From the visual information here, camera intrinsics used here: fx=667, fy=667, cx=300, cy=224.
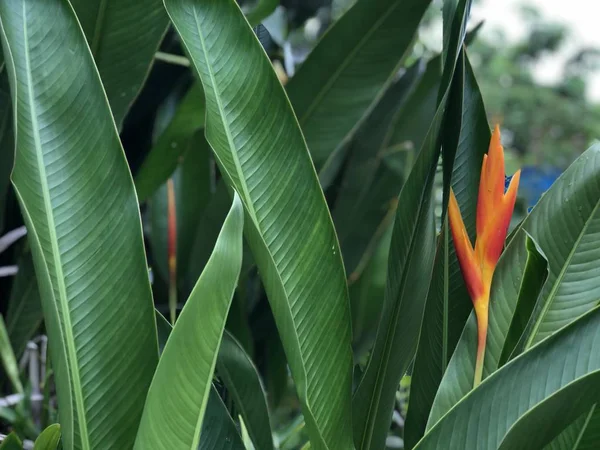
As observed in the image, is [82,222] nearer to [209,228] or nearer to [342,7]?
[209,228]

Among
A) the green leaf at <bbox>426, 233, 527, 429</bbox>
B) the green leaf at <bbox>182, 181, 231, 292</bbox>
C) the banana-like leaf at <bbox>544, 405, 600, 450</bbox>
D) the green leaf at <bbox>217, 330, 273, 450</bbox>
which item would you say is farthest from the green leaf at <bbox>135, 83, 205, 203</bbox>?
the banana-like leaf at <bbox>544, 405, 600, 450</bbox>

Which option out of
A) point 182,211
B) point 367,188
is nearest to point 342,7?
point 367,188

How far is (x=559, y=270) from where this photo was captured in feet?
1.69

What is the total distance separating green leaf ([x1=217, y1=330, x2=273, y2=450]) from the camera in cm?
55

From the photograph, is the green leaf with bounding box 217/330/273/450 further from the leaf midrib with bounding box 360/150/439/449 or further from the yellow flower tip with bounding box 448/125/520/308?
the yellow flower tip with bounding box 448/125/520/308

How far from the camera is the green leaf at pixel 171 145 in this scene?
2.65 feet

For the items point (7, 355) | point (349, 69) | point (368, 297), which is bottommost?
point (368, 297)

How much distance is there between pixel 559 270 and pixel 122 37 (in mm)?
452

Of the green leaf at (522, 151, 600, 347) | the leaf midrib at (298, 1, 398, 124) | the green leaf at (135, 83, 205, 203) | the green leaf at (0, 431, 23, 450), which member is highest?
the leaf midrib at (298, 1, 398, 124)

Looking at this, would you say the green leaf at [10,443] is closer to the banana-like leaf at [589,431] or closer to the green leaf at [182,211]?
the banana-like leaf at [589,431]

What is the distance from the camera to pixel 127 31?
2.11 ft

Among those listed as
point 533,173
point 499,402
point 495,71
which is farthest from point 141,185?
point 495,71

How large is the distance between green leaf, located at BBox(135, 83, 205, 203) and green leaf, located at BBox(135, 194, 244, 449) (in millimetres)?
450

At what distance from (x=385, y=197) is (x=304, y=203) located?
560 mm
